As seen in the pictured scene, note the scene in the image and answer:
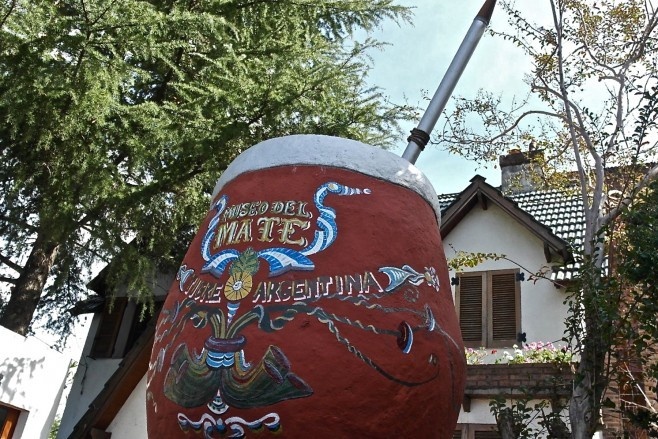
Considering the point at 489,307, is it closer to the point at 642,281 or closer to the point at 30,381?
the point at 642,281

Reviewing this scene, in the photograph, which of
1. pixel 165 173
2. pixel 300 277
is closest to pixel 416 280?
pixel 300 277

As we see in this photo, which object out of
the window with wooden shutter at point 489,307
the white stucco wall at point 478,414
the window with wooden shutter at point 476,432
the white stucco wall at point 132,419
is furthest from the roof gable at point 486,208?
the white stucco wall at point 132,419

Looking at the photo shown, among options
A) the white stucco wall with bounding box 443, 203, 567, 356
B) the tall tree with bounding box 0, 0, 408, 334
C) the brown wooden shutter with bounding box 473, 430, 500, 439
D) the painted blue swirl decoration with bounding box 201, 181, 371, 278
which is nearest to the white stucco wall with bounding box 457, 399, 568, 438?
the brown wooden shutter with bounding box 473, 430, 500, 439

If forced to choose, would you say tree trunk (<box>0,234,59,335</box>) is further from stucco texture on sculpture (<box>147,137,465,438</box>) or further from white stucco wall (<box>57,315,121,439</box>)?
stucco texture on sculpture (<box>147,137,465,438</box>)

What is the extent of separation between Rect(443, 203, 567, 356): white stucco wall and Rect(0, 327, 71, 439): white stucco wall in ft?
19.7

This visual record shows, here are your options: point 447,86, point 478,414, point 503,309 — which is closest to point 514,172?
point 503,309

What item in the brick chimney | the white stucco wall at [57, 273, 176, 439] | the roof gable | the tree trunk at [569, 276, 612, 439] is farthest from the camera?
the brick chimney

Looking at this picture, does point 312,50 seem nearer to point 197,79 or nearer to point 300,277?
point 197,79

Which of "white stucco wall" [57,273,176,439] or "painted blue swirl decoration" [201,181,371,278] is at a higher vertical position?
"white stucco wall" [57,273,176,439]

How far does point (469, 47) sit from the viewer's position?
17.9ft

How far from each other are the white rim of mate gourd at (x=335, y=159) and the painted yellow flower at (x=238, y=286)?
32.2 inches

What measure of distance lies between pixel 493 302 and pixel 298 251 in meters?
7.15

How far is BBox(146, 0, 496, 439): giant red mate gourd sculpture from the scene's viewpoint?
329 cm

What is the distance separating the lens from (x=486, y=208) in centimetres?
1139
